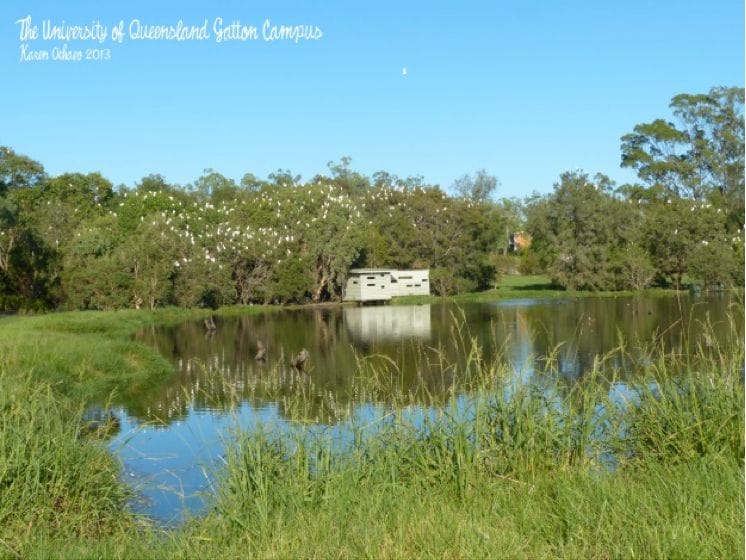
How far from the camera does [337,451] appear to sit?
313 inches

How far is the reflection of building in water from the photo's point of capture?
29.5 metres

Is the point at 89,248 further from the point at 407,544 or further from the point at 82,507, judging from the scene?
the point at 407,544

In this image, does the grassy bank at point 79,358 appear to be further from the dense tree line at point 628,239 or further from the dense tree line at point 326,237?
the dense tree line at point 628,239

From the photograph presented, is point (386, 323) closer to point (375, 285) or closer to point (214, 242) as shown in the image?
point (214, 242)

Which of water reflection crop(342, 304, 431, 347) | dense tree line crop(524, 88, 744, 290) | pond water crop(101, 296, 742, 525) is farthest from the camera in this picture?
dense tree line crop(524, 88, 744, 290)

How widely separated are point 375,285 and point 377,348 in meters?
22.9

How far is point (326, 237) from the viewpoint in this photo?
152 ft

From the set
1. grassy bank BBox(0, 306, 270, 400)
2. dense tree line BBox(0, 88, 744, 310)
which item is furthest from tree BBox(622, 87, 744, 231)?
grassy bank BBox(0, 306, 270, 400)

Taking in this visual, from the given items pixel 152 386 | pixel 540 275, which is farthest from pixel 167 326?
pixel 540 275

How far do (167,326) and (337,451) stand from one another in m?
27.2

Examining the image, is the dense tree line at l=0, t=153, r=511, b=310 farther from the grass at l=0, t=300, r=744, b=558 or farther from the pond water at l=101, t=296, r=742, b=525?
the grass at l=0, t=300, r=744, b=558

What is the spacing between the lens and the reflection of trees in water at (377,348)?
1511cm

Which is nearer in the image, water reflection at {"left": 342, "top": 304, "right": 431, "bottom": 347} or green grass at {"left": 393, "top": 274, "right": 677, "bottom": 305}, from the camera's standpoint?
water reflection at {"left": 342, "top": 304, "right": 431, "bottom": 347}

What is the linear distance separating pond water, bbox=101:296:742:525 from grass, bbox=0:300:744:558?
38 centimetres
